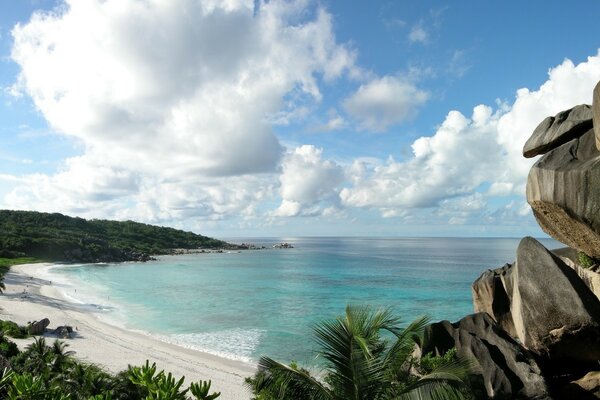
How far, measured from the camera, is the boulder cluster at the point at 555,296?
11.2m

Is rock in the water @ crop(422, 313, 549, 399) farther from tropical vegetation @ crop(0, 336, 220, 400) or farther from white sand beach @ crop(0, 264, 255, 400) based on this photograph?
white sand beach @ crop(0, 264, 255, 400)

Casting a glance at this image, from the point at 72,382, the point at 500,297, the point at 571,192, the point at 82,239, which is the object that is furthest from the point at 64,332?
the point at 82,239

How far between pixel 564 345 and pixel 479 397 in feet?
9.87

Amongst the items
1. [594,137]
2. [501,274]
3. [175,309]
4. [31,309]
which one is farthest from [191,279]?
[594,137]

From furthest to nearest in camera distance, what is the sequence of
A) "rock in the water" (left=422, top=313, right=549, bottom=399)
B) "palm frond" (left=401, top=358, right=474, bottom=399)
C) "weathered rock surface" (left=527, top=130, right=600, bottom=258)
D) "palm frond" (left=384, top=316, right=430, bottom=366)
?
"rock in the water" (left=422, top=313, right=549, bottom=399) < "weathered rock surface" (left=527, top=130, right=600, bottom=258) < "palm frond" (left=384, top=316, right=430, bottom=366) < "palm frond" (left=401, top=358, right=474, bottom=399)

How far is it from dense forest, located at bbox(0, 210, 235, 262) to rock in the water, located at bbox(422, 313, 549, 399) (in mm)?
103369

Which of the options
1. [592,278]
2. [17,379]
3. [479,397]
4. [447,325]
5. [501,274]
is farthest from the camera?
[501,274]

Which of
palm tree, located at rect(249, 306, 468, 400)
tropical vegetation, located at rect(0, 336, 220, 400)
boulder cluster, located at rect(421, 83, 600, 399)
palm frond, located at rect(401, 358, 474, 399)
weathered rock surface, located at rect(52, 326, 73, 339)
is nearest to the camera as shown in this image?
tropical vegetation, located at rect(0, 336, 220, 400)

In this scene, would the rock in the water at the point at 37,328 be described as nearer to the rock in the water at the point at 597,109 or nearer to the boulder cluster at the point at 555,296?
the boulder cluster at the point at 555,296

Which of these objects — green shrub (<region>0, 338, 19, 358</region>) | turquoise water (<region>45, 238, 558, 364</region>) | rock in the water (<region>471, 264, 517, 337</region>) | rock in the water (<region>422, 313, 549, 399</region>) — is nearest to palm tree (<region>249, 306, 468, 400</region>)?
rock in the water (<region>422, 313, 549, 399</region>)

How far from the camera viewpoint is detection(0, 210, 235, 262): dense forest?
333 ft

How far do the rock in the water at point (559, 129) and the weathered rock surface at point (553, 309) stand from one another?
3.01 m

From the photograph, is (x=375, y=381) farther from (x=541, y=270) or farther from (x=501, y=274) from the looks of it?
(x=501, y=274)

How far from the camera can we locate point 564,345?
465 inches
